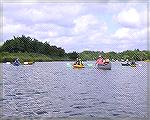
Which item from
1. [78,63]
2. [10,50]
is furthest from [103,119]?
[10,50]

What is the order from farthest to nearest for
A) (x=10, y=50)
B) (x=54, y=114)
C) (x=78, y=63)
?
(x=10, y=50), (x=78, y=63), (x=54, y=114)

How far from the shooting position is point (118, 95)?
1336 inches

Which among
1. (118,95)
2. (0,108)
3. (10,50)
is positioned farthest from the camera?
(10,50)

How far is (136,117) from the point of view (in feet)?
72.9

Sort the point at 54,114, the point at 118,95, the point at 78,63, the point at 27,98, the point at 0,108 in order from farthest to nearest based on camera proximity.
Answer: the point at 78,63
the point at 118,95
the point at 27,98
the point at 0,108
the point at 54,114

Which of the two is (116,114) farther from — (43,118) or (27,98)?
(27,98)

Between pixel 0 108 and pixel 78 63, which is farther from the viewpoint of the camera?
pixel 78 63

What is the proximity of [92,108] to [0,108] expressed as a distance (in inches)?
280

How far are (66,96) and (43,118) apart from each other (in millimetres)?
11408

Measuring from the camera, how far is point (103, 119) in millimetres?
20938

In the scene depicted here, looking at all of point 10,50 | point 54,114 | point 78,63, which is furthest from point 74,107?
point 10,50

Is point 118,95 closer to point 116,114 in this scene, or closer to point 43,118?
point 116,114

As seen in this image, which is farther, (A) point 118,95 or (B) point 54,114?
(A) point 118,95

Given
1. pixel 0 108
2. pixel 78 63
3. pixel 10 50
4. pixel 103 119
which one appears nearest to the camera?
pixel 103 119
